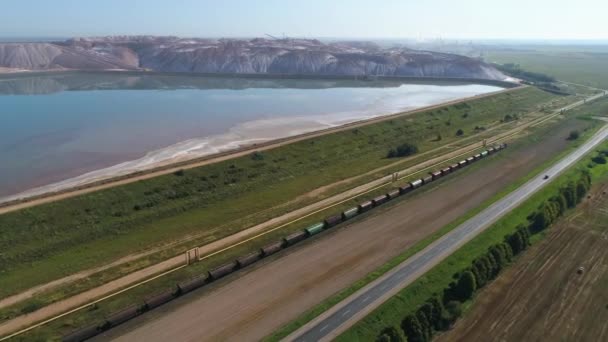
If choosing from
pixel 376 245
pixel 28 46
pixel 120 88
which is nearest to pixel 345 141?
pixel 376 245

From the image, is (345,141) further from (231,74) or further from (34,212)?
(231,74)

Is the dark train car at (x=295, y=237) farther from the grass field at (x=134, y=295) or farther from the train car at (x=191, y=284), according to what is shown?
the train car at (x=191, y=284)

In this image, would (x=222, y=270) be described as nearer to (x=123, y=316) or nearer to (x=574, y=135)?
(x=123, y=316)

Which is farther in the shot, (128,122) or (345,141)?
(128,122)

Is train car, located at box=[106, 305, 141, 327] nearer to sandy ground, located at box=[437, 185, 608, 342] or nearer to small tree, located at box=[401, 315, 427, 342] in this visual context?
small tree, located at box=[401, 315, 427, 342]

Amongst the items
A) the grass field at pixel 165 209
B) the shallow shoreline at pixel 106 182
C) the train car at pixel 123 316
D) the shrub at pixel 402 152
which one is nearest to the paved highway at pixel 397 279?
the train car at pixel 123 316
